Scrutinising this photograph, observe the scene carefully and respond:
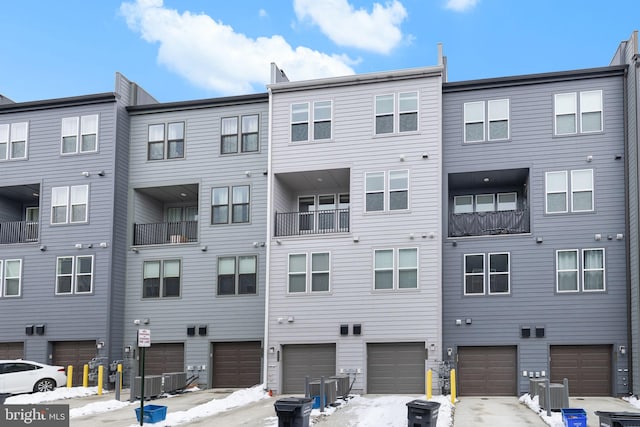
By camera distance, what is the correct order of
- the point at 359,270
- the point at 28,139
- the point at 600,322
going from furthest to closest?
the point at 28,139 → the point at 359,270 → the point at 600,322

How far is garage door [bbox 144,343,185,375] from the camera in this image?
30.0 metres

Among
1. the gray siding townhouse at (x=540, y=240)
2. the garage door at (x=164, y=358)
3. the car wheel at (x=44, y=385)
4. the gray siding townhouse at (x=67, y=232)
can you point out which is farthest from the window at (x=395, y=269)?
the car wheel at (x=44, y=385)

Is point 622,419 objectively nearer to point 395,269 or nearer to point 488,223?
point 395,269

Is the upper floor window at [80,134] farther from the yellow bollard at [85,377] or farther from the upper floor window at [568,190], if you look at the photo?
the upper floor window at [568,190]

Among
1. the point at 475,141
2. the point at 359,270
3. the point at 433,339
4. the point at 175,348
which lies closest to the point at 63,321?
the point at 175,348

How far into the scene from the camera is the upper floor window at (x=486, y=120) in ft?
90.7

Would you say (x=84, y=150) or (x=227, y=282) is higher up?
(x=84, y=150)

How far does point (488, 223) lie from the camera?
2775 cm

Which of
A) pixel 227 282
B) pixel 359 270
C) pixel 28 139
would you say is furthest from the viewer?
pixel 28 139

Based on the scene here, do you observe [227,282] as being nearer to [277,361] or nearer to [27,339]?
[277,361]

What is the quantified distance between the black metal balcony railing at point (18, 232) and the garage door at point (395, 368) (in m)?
15.4

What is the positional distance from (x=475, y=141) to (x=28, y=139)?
1863 cm

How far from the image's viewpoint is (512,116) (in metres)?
27.5

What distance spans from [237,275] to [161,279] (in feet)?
10.9
